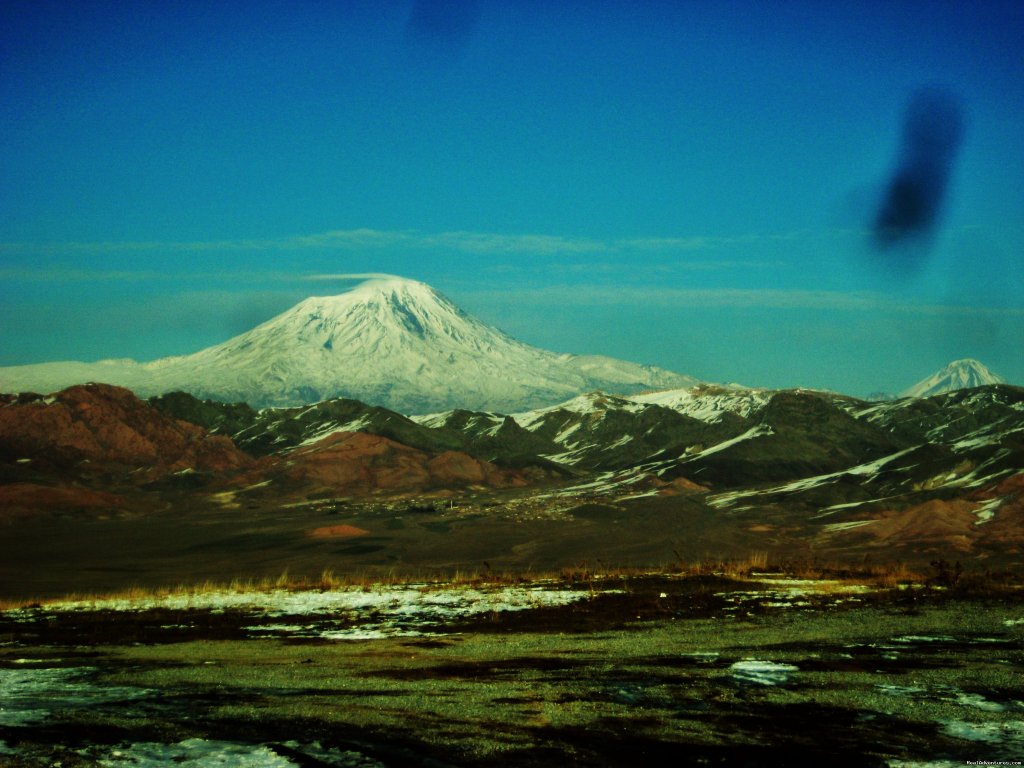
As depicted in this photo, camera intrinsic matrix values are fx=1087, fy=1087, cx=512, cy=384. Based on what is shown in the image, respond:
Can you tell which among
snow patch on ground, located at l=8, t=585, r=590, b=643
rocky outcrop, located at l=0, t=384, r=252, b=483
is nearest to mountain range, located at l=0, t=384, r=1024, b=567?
rocky outcrop, located at l=0, t=384, r=252, b=483

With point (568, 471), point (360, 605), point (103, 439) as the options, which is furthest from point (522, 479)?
point (360, 605)

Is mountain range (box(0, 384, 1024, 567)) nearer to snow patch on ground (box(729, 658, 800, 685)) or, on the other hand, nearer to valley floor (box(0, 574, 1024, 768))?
valley floor (box(0, 574, 1024, 768))

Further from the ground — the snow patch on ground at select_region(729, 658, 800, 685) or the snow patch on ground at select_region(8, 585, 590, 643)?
the snow patch on ground at select_region(729, 658, 800, 685)

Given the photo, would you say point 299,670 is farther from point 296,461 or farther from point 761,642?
point 296,461

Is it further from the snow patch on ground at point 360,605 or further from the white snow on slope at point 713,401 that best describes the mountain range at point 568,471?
the snow patch on ground at point 360,605

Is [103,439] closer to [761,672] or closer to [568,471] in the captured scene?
[568,471]

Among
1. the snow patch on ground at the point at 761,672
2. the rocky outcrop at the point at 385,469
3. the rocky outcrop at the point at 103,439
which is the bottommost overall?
the snow patch on ground at the point at 761,672

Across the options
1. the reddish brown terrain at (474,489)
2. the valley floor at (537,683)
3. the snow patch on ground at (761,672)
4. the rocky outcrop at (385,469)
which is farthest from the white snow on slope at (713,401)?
the snow patch on ground at (761,672)

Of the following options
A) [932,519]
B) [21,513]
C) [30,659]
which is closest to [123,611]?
[30,659]
